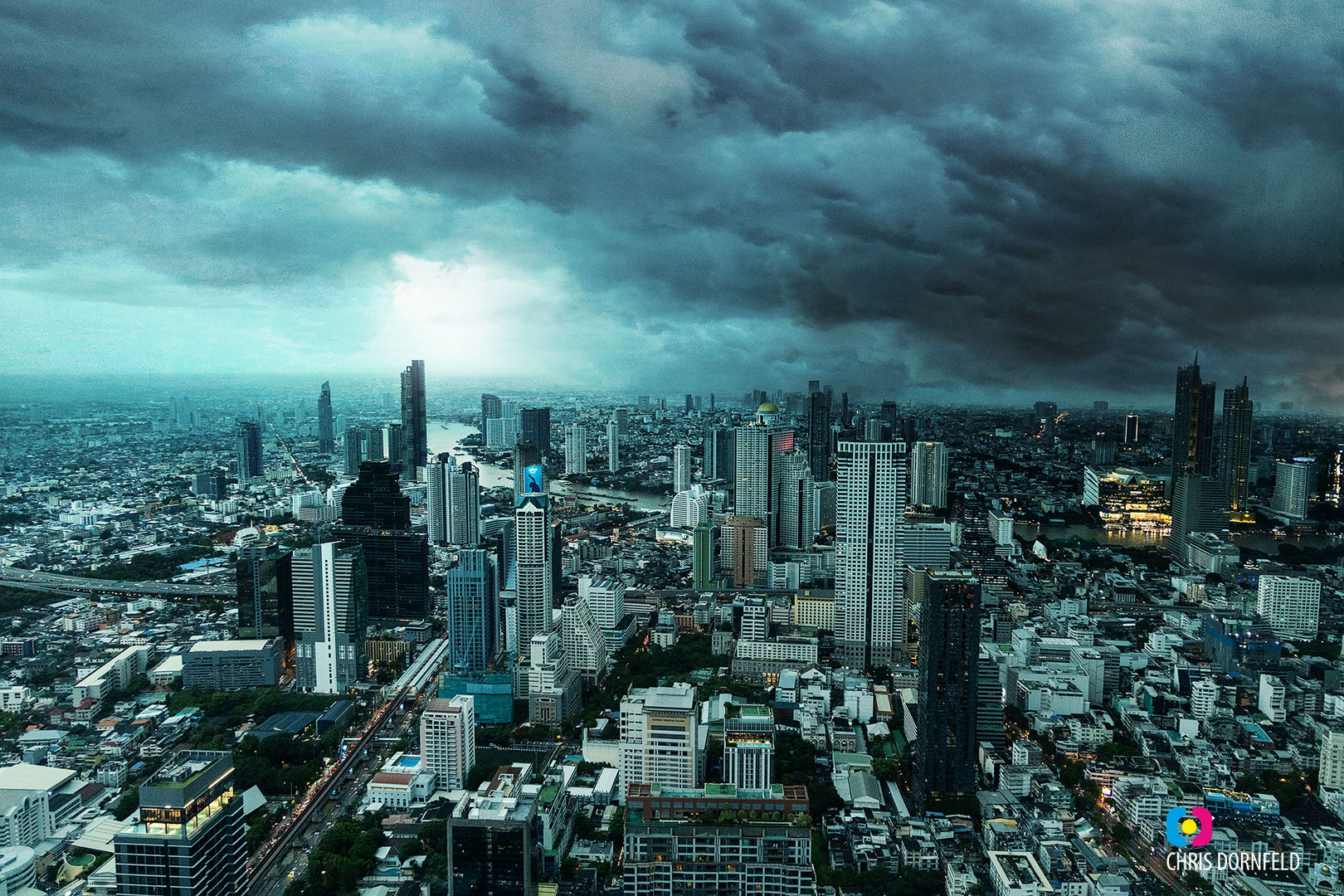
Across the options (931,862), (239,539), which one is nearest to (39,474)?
(239,539)

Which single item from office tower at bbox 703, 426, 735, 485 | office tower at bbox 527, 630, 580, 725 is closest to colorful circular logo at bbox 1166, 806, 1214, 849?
office tower at bbox 527, 630, 580, 725

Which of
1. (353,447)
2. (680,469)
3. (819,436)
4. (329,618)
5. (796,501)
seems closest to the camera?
(329,618)

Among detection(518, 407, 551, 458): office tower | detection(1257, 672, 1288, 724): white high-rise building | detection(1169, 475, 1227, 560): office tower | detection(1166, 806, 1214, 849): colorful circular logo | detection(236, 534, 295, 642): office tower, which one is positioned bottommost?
detection(1166, 806, 1214, 849): colorful circular logo

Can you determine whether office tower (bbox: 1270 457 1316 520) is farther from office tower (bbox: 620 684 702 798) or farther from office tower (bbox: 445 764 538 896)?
office tower (bbox: 445 764 538 896)

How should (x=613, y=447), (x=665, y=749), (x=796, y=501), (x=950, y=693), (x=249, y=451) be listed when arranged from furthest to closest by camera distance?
(x=613, y=447), (x=796, y=501), (x=249, y=451), (x=665, y=749), (x=950, y=693)

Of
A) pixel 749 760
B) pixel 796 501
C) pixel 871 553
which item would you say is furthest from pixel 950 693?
pixel 796 501

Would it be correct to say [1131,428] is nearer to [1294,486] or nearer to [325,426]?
[1294,486]
